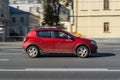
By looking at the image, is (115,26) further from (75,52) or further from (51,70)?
(51,70)

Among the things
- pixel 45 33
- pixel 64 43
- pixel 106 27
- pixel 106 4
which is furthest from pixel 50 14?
pixel 64 43

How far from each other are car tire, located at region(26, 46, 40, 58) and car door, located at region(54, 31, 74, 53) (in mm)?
994

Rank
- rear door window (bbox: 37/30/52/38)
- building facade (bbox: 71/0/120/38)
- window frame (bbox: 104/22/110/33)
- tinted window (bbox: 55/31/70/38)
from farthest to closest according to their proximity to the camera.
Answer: window frame (bbox: 104/22/110/33) < building facade (bbox: 71/0/120/38) < rear door window (bbox: 37/30/52/38) < tinted window (bbox: 55/31/70/38)

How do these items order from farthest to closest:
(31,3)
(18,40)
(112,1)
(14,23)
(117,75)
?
1. (31,3)
2. (14,23)
3. (112,1)
4. (18,40)
5. (117,75)

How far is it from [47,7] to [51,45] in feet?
178

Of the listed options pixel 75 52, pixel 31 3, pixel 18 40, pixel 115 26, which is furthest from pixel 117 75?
pixel 31 3

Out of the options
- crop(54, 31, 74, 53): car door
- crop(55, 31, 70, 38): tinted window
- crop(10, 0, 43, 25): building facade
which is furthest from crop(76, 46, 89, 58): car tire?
crop(10, 0, 43, 25): building facade

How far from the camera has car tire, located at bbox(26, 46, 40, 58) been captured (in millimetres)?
21125

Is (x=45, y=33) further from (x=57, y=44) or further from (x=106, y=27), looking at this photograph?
(x=106, y=27)

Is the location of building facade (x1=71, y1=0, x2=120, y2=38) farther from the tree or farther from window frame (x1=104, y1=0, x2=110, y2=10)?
the tree

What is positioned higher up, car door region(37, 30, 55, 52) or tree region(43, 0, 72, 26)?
tree region(43, 0, 72, 26)

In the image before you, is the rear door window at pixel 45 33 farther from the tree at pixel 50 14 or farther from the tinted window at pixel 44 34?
the tree at pixel 50 14

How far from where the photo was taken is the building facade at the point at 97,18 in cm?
5419

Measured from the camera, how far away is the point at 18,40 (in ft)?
147
